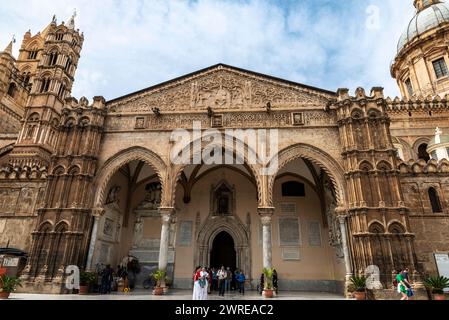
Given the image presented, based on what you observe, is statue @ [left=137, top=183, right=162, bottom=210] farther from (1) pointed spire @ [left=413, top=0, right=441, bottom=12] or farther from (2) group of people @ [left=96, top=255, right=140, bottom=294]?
(1) pointed spire @ [left=413, top=0, right=441, bottom=12]

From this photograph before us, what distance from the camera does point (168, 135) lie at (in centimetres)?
1573

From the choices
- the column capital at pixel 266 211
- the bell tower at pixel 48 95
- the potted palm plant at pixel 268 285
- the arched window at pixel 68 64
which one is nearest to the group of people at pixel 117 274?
the potted palm plant at pixel 268 285

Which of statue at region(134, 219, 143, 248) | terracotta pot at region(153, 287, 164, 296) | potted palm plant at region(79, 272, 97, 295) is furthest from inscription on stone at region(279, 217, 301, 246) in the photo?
potted palm plant at region(79, 272, 97, 295)

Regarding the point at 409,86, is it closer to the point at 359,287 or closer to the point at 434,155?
the point at 434,155

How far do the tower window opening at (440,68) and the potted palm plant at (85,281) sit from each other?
3564 centimetres

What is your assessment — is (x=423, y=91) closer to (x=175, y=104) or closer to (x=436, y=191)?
(x=436, y=191)

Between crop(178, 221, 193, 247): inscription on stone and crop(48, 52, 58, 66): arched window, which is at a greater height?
crop(48, 52, 58, 66): arched window

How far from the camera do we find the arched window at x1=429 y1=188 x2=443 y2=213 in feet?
48.4

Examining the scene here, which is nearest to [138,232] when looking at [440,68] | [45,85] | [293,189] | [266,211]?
[266,211]

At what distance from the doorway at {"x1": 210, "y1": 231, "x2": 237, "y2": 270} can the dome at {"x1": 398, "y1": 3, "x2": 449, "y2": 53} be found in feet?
102

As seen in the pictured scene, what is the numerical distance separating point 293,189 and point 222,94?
25.3 ft

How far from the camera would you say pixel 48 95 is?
3197 centimetres
